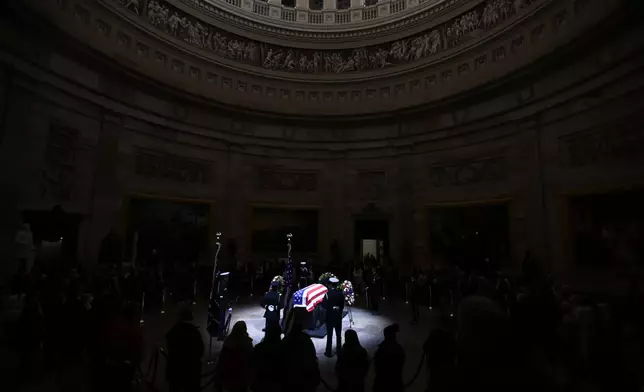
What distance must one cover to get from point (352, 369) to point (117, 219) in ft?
39.7

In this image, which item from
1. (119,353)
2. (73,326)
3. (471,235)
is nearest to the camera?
(119,353)

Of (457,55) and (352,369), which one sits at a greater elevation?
(457,55)

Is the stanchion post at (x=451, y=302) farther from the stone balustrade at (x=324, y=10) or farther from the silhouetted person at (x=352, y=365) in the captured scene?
the stone balustrade at (x=324, y=10)

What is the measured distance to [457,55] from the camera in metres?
15.5

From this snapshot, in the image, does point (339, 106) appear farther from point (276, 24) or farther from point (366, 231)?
point (366, 231)

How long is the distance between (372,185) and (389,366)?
14506mm

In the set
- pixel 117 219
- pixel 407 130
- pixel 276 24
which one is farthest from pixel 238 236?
pixel 276 24

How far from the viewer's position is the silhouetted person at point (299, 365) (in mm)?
3588

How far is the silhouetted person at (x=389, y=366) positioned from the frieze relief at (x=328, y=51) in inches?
583

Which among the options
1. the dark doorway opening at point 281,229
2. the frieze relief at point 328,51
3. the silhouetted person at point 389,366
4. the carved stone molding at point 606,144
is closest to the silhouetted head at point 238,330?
the silhouetted person at point 389,366

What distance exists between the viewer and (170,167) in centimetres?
1500

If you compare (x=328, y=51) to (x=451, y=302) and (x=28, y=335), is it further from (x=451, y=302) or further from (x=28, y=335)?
(x=28, y=335)

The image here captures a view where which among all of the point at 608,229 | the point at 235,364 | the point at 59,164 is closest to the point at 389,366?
the point at 235,364

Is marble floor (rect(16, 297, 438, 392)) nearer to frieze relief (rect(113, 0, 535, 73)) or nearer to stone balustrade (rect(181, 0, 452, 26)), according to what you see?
frieze relief (rect(113, 0, 535, 73))
